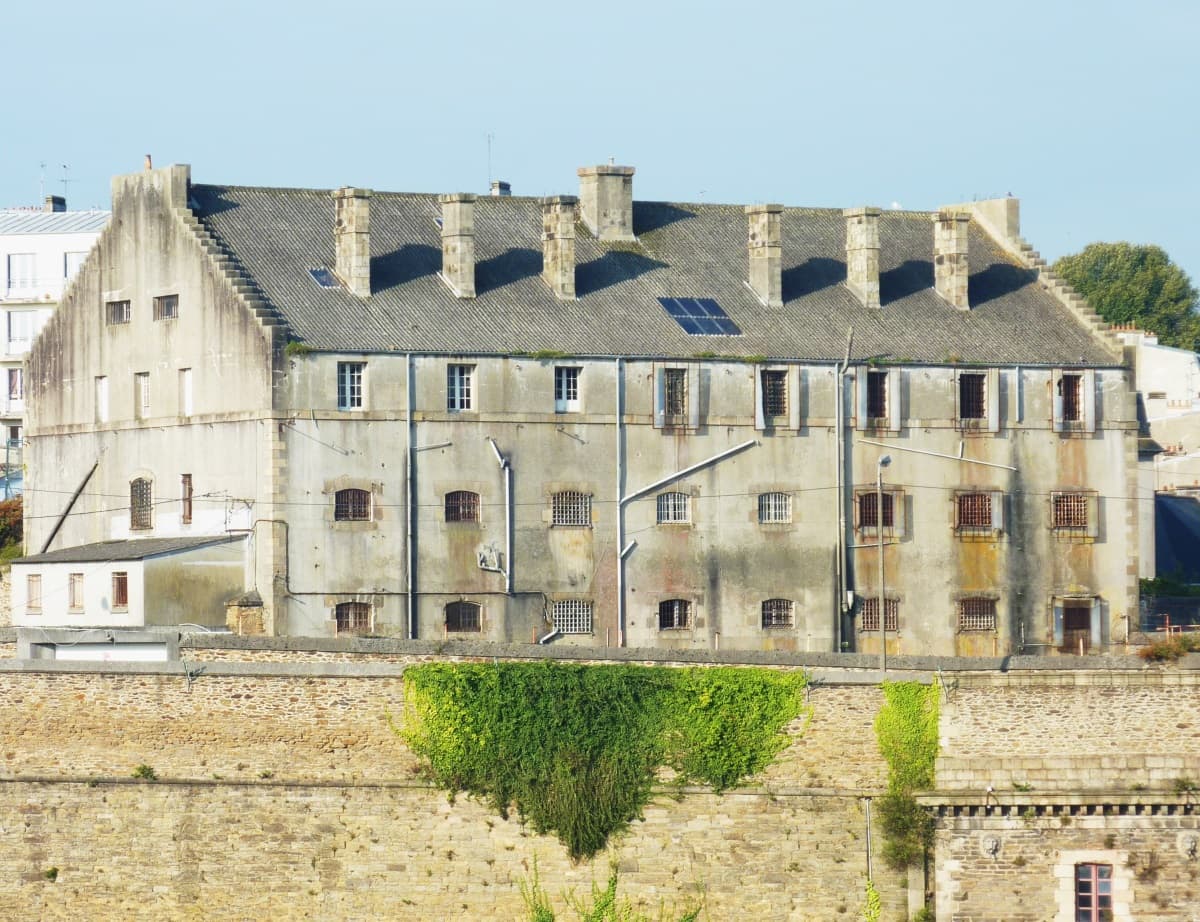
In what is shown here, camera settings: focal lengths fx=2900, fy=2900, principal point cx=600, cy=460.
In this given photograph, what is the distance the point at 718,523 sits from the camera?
69.6m

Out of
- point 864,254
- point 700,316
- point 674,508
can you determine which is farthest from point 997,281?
point 674,508

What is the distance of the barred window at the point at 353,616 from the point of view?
216 ft

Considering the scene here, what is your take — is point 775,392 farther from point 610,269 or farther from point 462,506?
point 462,506

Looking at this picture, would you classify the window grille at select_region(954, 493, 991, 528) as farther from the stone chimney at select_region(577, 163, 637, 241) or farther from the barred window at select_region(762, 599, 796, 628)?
the stone chimney at select_region(577, 163, 637, 241)

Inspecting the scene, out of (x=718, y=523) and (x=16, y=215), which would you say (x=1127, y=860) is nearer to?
(x=718, y=523)

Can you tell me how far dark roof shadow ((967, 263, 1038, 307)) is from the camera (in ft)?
249

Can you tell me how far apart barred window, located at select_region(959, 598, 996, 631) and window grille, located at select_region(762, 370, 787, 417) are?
658cm

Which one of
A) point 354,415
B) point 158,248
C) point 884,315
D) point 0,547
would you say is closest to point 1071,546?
point 884,315

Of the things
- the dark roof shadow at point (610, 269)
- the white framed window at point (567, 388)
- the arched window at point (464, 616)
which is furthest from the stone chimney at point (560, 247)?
the arched window at point (464, 616)

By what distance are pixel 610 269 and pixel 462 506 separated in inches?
335

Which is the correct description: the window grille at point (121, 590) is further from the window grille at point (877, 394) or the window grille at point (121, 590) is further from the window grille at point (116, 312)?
the window grille at point (877, 394)

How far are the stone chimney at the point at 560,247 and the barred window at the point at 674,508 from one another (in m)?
5.55

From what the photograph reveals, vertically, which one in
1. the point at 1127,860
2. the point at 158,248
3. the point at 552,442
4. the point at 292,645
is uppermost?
the point at 158,248

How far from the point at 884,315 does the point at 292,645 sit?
24126 mm
